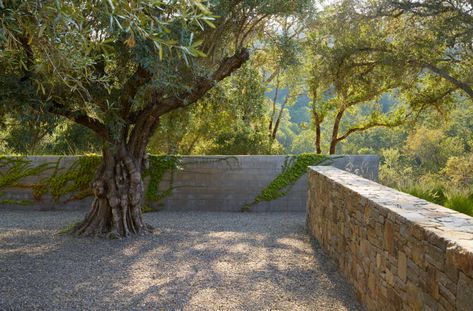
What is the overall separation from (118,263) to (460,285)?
15.0ft

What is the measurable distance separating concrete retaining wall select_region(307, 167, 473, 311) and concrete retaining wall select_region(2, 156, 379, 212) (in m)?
5.08

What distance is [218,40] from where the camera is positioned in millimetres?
7504

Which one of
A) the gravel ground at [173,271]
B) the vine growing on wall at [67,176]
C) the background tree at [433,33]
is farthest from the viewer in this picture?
the vine growing on wall at [67,176]

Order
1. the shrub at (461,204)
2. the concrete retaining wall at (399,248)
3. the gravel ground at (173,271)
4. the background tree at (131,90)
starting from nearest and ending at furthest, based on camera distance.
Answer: the concrete retaining wall at (399,248) < the gravel ground at (173,271) < the background tree at (131,90) < the shrub at (461,204)

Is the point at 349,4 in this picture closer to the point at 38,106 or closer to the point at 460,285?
the point at 38,106

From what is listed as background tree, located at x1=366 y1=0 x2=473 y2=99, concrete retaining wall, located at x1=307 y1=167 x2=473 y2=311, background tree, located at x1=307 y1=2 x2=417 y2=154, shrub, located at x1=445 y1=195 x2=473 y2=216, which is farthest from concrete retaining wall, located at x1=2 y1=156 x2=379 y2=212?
concrete retaining wall, located at x1=307 y1=167 x2=473 y2=311

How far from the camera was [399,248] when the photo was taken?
338 centimetres

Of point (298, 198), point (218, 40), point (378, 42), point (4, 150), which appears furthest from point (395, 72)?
point (4, 150)

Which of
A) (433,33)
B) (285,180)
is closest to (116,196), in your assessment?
(285,180)

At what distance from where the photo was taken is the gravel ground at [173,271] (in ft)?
14.8

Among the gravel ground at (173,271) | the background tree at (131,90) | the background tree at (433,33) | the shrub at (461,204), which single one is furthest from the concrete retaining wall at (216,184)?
the shrub at (461,204)

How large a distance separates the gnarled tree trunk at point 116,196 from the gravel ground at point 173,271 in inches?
13.1

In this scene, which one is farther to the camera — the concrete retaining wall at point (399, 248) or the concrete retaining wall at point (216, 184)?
the concrete retaining wall at point (216, 184)

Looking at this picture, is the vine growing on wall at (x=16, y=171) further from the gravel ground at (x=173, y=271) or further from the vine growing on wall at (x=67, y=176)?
the gravel ground at (x=173, y=271)
